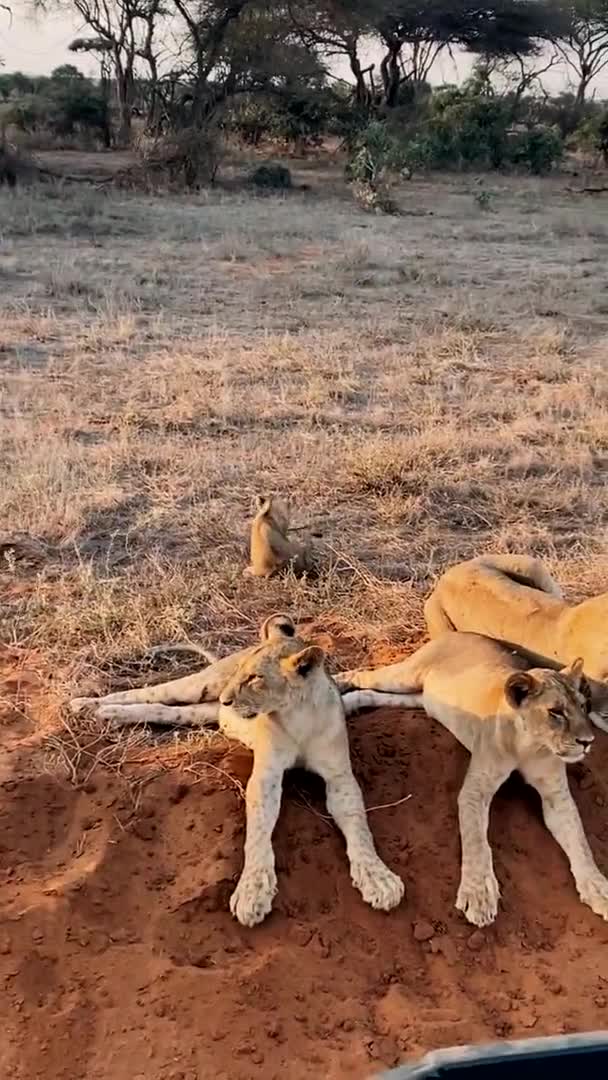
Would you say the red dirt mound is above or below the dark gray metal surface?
below

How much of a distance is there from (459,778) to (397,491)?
278 cm

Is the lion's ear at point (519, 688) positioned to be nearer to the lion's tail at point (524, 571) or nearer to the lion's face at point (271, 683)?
the lion's face at point (271, 683)

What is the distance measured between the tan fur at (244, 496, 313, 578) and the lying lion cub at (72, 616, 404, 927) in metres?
1.48

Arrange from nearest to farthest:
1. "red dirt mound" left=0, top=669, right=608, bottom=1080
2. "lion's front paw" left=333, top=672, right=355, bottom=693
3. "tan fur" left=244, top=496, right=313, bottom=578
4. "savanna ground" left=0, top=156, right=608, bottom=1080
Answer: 1. "red dirt mound" left=0, top=669, right=608, bottom=1080
2. "savanna ground" left=0, top=156, right=608, bottom=1080
3. "lion's front paw" left=333, top=672, right=355, bottom=693
4. "tan fur" left=244, top=496, right=313, bottom=578

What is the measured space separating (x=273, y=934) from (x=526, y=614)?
56.2 inches

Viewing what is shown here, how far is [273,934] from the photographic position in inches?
118

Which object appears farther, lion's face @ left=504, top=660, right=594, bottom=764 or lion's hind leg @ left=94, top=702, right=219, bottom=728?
lion's hind leg @ left=94, top=702, right=219, bottom=728

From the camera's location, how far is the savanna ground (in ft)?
9.23

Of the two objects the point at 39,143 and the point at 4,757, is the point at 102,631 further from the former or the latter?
the point at 39,143

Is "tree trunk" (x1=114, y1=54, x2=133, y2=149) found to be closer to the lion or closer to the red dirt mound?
the lion

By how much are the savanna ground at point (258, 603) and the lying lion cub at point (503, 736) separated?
8 centimetres

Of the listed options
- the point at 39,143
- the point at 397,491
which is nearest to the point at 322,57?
the point at 39,143

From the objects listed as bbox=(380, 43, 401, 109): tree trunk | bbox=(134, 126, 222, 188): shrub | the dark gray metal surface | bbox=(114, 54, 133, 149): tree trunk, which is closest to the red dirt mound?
the dark gray metal surface

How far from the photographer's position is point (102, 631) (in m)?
4.35
